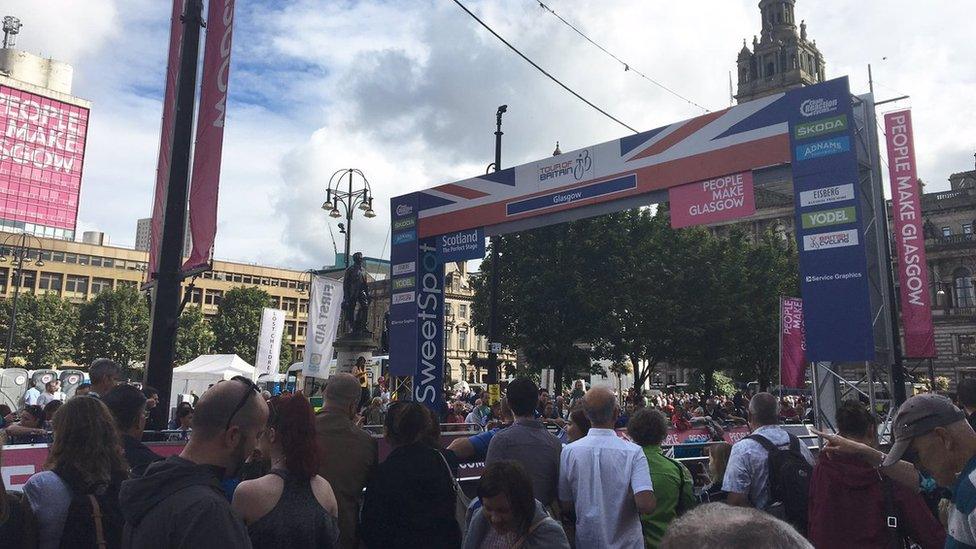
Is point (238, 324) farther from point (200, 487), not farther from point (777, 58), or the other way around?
point (777, 58)

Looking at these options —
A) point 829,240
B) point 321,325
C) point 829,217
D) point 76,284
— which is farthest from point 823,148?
point 76,284

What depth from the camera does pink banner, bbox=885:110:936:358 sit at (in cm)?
1376

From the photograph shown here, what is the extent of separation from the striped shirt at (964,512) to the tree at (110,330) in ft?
220

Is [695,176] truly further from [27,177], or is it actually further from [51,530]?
[27,177]

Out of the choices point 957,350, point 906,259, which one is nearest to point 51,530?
point 906,259

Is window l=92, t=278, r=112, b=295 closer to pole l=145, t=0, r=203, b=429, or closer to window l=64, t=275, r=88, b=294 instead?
window l=64, t=275, r=88, b=294

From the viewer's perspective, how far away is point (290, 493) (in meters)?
3.06

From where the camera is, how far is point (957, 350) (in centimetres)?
5903

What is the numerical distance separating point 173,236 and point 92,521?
17.7ft

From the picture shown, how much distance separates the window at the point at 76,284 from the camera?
277ft

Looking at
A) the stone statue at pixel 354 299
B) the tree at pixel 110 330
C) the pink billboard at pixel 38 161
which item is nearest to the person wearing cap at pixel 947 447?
the stone statue at pixel 354 299

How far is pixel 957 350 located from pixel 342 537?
222 feet

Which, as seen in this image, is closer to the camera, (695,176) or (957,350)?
(695,176)

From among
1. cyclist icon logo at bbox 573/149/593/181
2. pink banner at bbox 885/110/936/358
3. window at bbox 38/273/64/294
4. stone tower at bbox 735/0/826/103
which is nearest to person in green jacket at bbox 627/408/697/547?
cyclist icon logo at bbox 573/149/593/181
